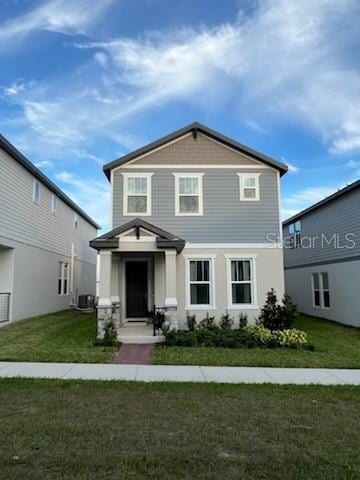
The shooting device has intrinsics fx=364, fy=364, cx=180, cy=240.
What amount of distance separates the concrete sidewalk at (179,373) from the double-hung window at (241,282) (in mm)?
4637

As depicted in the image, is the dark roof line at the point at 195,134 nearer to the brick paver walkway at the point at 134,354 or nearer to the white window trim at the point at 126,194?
the white window trim at the point at 126,194

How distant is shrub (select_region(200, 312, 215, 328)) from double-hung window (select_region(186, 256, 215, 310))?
1.15 feet

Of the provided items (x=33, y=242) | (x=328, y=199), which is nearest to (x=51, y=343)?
(x=33, y=242)

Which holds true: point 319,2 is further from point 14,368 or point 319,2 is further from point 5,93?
point 14,368

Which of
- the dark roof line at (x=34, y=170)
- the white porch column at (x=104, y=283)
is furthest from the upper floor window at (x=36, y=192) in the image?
the white porch column at (x=104, y=283)

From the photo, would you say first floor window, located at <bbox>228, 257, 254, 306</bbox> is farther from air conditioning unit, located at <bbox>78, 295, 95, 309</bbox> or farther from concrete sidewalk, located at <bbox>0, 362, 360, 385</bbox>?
air conditioning unit, located at <bbox>78, 295, 95, 309</bbox>

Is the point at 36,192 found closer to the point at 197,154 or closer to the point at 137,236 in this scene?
the point at 137,236

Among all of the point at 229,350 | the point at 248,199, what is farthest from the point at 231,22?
the point at 229,350

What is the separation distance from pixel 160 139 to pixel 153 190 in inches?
71.0

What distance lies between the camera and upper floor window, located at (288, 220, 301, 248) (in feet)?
67.7

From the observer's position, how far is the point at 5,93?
14.3 metres

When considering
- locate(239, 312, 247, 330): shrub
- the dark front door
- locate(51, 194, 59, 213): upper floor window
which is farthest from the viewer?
locate(51, 194, 59, 213): upper floor window

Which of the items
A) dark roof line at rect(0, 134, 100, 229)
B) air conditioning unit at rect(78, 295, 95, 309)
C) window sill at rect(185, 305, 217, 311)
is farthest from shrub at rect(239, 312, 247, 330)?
air conditioning unit at rect(78, 295, 95, 309)

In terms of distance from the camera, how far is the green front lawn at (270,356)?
8.21 metres
